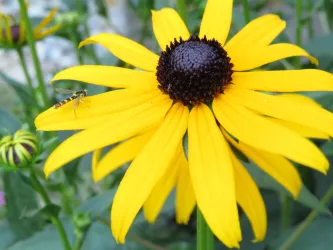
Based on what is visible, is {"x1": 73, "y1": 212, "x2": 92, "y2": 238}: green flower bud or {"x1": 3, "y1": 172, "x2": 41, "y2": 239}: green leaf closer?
{"x1": 73, "y1": 212, "x2": 92, "y2": 238}: green flower bud

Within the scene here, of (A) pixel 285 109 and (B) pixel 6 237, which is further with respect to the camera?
(B) pixel 6 237

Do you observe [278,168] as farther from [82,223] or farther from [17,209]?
[17,209]

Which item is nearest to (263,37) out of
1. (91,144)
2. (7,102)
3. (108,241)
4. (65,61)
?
(91,144)

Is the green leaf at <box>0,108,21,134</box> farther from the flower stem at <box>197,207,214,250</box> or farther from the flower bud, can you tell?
the flower stem at <box>197,207,214,250</box>

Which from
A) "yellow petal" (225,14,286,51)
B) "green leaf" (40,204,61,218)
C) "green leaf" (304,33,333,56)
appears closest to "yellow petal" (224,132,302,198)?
"yellow petal" (225,14,286,51)

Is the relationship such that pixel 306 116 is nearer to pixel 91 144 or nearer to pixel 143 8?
pixel 91 144

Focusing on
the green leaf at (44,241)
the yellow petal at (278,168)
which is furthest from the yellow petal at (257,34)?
the green leaf at (44,241)

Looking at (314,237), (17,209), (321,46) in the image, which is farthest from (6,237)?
(321,46)

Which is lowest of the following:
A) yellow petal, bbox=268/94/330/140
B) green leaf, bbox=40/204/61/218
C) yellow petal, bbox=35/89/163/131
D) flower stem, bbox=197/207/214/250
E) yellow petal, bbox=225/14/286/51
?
flower stem, bbox=197/207/214/250
